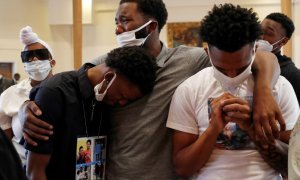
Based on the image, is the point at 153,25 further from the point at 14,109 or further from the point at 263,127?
the point at 14,109

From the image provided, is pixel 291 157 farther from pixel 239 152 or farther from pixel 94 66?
pixel 94 66

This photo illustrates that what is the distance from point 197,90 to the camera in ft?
5.21

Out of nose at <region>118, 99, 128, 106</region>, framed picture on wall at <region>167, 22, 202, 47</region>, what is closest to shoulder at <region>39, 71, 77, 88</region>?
nose at <region>118, 99, 128, 106</region>

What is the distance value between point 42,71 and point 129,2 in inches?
53.1

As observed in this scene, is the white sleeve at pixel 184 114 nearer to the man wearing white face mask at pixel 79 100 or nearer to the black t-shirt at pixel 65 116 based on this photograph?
the man wearing white face mask at pixel 79 100

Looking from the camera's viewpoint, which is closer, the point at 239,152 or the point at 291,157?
the point at 291,157

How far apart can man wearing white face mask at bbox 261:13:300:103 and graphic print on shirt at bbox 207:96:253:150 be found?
1.36m

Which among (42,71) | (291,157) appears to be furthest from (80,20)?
(291,157)

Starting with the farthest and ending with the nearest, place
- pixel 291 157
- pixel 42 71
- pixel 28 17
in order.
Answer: pixel 28 17 < pixel 42 71 < pixel 291 157

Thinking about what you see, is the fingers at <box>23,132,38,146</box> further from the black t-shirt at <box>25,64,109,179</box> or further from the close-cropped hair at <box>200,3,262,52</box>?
the close-cropped hair at <box>200,3,262,52</box>

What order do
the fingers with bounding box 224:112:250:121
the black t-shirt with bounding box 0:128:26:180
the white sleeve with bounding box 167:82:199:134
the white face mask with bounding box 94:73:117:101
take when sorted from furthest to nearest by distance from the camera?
the white face mask with bounding box 94:73:117:101 < the white sleeve with bounding box 167:82:199:134 < the fingers with bounding box 224:112:250:121 < the black t-shirt with bounding box 0:128:26:180

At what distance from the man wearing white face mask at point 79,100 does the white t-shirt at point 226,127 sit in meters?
0.20

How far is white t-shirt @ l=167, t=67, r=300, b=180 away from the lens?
59.6 inches

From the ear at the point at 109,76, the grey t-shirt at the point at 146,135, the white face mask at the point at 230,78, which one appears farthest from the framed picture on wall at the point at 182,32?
the white face mask at the point at 230,78
